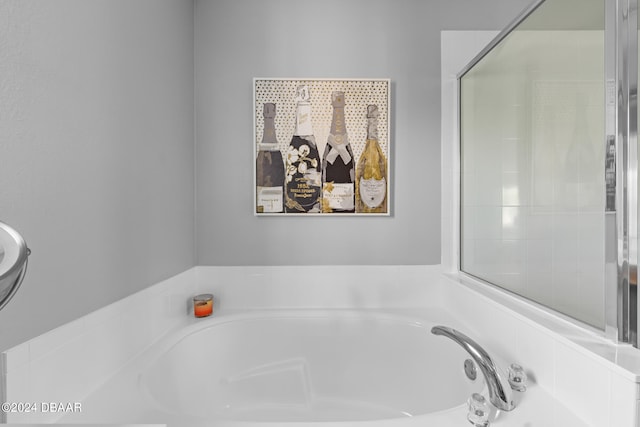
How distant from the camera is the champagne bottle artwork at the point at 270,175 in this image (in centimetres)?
172

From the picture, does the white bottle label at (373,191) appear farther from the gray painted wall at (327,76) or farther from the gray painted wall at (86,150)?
the gray painted wall at (86,150)

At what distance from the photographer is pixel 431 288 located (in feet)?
5.77

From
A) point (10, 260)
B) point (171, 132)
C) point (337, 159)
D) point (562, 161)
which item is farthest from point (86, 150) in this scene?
point (562, 161)

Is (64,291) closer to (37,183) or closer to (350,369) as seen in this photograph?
(37,183)

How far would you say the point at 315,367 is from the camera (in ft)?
5.11

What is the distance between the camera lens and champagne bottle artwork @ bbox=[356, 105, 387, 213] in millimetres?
1717

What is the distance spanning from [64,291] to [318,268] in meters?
1.08

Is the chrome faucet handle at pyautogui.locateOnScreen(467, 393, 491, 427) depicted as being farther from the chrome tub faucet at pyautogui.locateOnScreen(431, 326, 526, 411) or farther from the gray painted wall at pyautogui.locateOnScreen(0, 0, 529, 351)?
the gray painted wall at pyautogui.locateOnScreen(0, 0, 529, 351)

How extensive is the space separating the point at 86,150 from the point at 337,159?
106cm

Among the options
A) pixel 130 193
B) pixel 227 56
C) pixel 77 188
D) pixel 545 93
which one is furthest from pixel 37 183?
pixel 545 93

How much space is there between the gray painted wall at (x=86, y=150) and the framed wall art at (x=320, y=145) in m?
0.42

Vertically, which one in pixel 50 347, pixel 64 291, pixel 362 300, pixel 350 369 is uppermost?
pixel 64 291

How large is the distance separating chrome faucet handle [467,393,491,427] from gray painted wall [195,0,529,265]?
1.01 metres

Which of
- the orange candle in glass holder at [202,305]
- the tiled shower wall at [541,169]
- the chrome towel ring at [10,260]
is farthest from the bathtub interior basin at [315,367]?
the chrome towel ring at [10,260]
